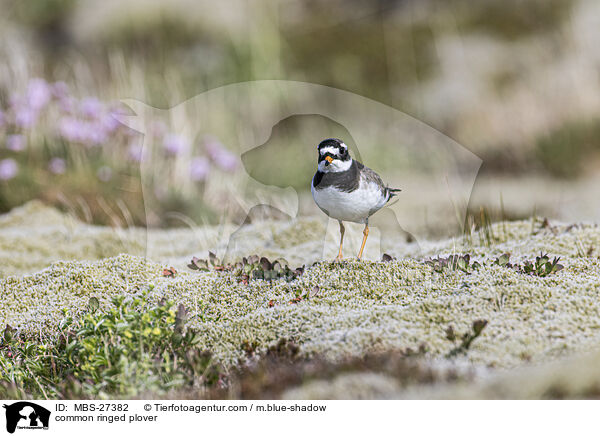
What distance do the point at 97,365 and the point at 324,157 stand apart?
1.78m

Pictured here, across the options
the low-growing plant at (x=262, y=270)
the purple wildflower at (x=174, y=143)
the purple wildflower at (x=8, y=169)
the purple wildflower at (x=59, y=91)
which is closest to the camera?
the low-growing plant at (x=262, y=270)

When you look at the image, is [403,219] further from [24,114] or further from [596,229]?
[24,114]

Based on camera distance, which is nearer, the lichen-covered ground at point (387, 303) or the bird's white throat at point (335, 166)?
the lichen-covered ground at point (387, 303)

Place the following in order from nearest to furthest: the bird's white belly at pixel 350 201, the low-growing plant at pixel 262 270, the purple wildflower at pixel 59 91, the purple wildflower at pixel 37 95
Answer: the bird's white belly at pixel 350 201
the low-growing plant at pixel 262 270
the purple wildflower at pixel 37 95
the purple wildflower at pixel 59 91

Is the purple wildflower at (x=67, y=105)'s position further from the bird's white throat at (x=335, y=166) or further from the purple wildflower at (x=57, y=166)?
the bird's white throat at (x=335, y=166)

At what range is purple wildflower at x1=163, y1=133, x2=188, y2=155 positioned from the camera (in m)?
6.19

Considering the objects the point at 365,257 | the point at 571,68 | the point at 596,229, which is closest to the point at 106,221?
the point at 365,257

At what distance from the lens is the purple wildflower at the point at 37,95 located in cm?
688

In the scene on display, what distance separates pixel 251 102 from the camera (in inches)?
240

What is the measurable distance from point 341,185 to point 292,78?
158 inches

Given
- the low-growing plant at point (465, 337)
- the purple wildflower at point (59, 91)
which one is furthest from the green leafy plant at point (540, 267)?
the purple wildflower at point (59, 91)

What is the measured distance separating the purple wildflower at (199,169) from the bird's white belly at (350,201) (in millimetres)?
2656

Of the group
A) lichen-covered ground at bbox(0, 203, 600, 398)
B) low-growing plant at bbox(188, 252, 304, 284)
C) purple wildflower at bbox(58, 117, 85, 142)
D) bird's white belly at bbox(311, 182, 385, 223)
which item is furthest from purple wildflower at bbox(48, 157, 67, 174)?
bird's white belly at bbox(311, 182, 385, 223)

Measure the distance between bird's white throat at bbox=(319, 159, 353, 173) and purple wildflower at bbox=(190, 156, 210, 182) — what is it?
2.77m
